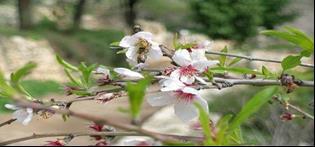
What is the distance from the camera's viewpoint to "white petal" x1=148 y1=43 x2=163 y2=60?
747mm

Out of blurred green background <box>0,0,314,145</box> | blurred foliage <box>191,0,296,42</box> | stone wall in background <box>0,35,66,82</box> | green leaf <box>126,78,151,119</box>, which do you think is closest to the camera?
green leaf <box>126,78,151,119</box>

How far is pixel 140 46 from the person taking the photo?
2.50ft

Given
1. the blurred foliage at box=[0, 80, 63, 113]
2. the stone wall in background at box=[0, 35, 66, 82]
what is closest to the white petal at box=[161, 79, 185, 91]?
the blurred foliage at box=[0, 80, 63, 113]

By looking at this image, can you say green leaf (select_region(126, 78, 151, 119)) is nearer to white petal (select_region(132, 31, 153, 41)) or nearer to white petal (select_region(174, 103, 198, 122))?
white petal (select_region(174, 103, 198, 122))

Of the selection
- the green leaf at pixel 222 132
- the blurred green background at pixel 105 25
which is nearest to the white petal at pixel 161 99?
the green leaf at pixel 222 132

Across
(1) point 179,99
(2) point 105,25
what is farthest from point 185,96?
(2) point 105,25

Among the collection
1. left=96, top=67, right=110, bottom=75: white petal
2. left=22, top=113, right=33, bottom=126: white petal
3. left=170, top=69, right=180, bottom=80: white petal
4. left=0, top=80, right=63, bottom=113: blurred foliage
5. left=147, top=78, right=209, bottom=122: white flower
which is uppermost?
left=96, top=67, right=110, bottom=75: white petal

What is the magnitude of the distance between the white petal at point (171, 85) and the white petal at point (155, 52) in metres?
0.11

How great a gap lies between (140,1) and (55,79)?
168 inches

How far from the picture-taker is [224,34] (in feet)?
34.4

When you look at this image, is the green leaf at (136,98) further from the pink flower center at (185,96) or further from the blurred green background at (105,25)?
the blurred green background at (105,25)

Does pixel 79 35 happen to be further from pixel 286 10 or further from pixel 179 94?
pixel 179 94

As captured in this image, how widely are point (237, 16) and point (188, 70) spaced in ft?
32.2

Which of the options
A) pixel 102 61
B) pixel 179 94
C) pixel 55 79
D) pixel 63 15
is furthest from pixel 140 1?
pixel 179 94
